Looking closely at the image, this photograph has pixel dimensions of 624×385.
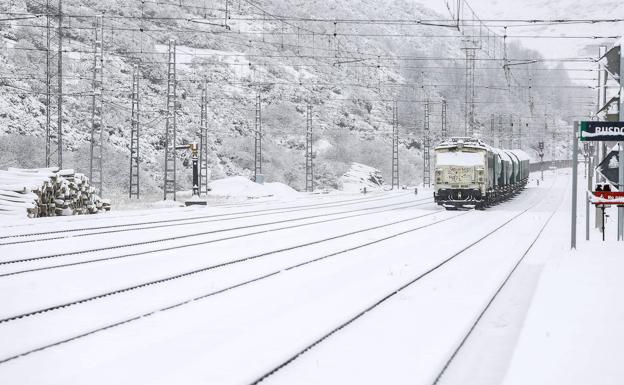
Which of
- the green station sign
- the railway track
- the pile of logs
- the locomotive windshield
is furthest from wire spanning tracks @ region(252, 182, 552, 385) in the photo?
the pile of logs

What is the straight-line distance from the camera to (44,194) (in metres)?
25.1

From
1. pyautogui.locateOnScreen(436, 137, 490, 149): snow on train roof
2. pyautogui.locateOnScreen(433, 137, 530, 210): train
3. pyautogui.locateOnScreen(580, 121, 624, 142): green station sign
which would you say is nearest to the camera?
pyautogui.locateOnScreen(580, 121, 624, 142): green station sign

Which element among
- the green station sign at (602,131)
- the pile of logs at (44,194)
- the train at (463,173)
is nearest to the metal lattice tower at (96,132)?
the pile of logs at (44,194)

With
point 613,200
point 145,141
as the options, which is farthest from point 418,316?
point 145,141

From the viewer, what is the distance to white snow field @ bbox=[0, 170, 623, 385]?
6.28m

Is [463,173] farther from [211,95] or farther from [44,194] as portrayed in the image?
[211,95]

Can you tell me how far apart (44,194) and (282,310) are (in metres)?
18.8

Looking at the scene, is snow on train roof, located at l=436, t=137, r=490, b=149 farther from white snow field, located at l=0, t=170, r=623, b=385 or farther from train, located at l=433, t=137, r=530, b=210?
white snow field, located at l=0, t=170, r=623, b=385

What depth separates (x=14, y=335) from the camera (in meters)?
7.54

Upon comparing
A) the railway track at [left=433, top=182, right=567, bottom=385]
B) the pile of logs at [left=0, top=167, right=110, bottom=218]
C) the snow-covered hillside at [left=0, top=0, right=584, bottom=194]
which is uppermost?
the snow-covered hillside at [left=0, top=0, right=584, bottom=194]

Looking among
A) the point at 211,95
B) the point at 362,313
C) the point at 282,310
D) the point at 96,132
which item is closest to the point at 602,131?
the point at 362,313

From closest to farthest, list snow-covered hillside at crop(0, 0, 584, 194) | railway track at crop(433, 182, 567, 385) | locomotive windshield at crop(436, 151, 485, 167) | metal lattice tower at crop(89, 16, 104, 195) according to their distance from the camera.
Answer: railway track at crop(433, 182, 567, 385) < locomotive windshield at crop(436, 151, 485, 167) < metal lattice tower at crop(89, 16, 104, 195) < snow-covered hillside at crop(0, 0, 584, 194)

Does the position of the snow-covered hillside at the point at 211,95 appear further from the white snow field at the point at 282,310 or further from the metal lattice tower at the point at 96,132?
the white snow field at the point at 282,310

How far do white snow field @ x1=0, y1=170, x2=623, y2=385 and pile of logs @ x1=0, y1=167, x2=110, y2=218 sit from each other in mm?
6234
